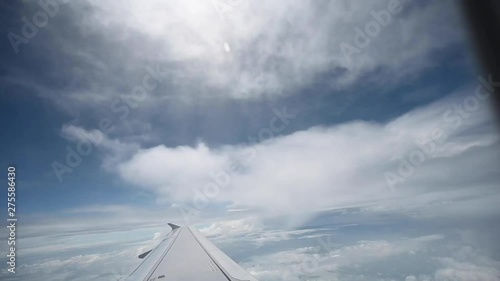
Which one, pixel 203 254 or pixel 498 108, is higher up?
pixel 498 108

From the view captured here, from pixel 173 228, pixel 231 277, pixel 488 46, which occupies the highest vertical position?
pixel 488 46

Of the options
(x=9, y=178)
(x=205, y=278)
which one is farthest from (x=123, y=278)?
(x=9, y=178)

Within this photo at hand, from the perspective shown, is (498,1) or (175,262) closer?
(498,1)

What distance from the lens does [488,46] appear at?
110 inches

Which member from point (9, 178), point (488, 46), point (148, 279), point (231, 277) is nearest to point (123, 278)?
point (148, 279)

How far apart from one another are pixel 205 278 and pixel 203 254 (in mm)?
1707

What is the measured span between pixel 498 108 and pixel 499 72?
46cm

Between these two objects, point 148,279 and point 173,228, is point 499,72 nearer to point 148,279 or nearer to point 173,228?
point 148,279

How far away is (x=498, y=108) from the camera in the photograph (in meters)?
2.89

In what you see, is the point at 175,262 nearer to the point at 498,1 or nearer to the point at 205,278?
the point at 205,278

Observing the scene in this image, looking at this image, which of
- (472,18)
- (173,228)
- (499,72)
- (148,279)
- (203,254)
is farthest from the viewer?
(173,228)

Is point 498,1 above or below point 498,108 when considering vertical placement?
above

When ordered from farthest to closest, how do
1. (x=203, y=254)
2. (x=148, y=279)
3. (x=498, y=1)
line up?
(x=203, y=254), (x=148, y=279), (x=498, y=1)

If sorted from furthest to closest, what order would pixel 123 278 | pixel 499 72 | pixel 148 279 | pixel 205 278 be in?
pixel 123 278 < pixel 148 279 < pixel 205 278 < pixel 499 72
